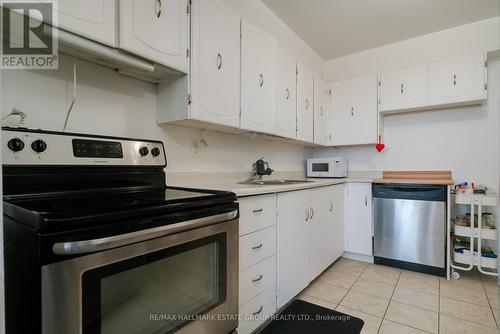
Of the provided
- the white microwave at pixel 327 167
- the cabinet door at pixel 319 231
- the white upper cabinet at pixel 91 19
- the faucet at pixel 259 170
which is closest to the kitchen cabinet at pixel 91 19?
the white upper cabinet at pixel 91 19

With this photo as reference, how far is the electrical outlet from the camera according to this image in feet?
5.83

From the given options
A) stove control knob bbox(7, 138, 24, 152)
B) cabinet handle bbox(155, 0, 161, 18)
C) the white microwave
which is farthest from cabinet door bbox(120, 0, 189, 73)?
the white microwave

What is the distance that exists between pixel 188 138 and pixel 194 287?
1.02 meters

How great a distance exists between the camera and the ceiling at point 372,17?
2.32 meters

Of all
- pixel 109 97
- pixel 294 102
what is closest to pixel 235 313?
pixel 109 97

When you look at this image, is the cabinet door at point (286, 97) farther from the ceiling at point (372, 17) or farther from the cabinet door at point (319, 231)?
the cabinet door at point (319, 231)

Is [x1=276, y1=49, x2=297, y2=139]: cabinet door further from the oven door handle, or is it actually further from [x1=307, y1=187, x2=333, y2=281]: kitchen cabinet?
the oven door handle

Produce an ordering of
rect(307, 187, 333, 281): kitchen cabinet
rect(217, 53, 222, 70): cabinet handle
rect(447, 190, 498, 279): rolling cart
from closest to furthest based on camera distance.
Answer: rect(217, 53, 222, 70): cabinet handle
rect(307, 187, 333, 281): kitchen cabinet
rect(447, 190, 498, 279): rolling cart

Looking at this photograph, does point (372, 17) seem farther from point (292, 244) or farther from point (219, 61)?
point (292, 244)

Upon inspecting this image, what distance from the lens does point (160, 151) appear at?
56.6 inches

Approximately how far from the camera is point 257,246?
4.92 ft

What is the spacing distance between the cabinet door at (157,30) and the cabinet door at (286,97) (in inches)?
41.4

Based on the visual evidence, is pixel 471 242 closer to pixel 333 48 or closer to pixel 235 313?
pixel 235 313

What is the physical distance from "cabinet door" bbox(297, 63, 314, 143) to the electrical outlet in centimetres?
118
